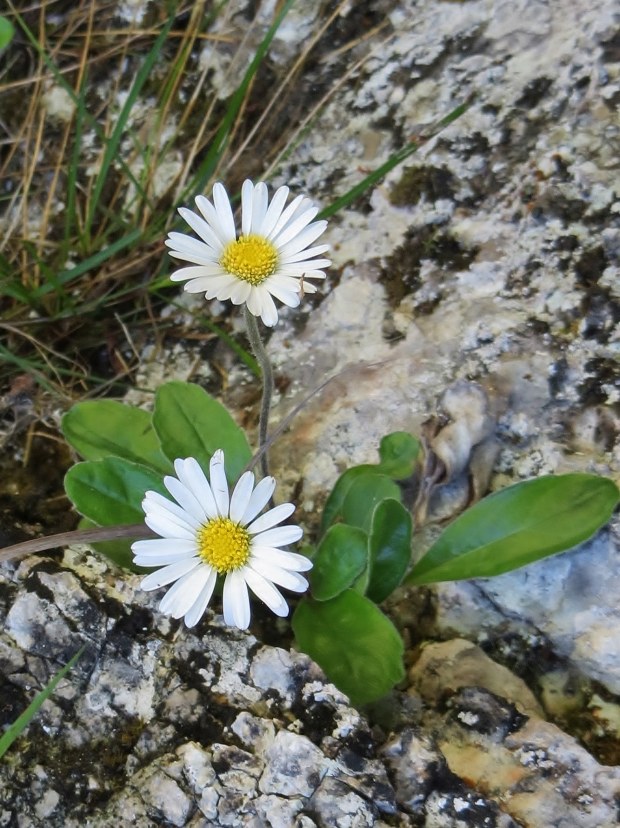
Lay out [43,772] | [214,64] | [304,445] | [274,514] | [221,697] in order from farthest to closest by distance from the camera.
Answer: [214,64] < [304,445] < [274,514] < [221,697] < [43,772]

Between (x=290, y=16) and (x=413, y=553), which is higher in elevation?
(x=290, y=16)

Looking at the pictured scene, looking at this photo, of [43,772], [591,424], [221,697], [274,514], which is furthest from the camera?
[591,424]

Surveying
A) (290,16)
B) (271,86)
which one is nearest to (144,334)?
(271,86)

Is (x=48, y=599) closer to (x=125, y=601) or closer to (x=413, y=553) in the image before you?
(x=125, y=601)

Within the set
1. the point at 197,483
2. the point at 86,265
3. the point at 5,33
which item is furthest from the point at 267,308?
the point at 5,33

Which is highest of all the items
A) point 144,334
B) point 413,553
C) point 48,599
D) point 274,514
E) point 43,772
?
point 144,334

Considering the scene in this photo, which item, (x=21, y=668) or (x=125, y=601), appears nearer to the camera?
(x=21, y=668)

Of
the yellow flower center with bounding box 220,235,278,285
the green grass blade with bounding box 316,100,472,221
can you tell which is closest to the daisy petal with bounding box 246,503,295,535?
the yellow flower center with bounding box 220,235,278,285
